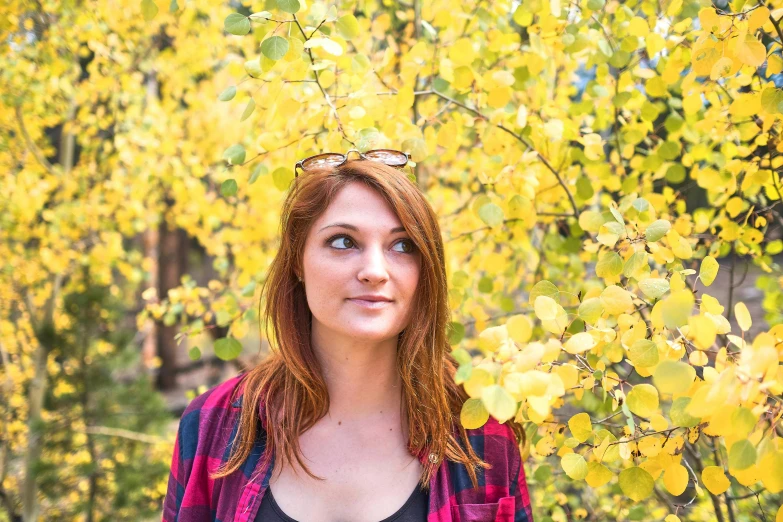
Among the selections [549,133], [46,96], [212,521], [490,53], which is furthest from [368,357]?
[46,96]

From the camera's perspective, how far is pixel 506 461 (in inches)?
60.5

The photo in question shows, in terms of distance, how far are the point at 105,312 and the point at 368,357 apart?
314 cm

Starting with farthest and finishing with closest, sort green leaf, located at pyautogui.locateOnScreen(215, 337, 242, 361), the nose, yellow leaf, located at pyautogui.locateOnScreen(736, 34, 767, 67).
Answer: green leaf, located at pyautogui.locateOnScreen(215, 337, 242, 361) → the nose → yellow leaf, located at pyautogui.locateOnScreen(736, 34, 767, 67)

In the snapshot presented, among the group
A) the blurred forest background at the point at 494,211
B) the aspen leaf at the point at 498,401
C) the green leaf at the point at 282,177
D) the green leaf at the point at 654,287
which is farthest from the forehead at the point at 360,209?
the aspen leaf at the point at 498,401

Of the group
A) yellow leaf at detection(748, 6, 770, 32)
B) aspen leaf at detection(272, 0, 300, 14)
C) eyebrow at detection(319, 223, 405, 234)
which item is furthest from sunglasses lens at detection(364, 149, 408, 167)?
yellow leaf at detection(748, 6, 770, 32)

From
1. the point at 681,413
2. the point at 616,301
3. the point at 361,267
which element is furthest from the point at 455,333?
the point at 681,413

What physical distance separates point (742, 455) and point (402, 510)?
82 cm

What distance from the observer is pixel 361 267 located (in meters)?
1.40

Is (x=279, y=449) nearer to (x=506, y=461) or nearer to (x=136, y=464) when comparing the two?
(x=506, y=461)

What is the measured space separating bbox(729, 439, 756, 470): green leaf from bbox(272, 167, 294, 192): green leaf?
1.21m

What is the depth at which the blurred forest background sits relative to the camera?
1.07 metres

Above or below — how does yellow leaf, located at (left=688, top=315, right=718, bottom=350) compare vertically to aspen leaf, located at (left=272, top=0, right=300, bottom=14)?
below

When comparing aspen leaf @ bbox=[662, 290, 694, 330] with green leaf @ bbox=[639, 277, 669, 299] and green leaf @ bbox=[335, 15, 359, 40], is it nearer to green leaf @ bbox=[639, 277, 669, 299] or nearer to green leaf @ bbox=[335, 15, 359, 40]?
green leaf @ bbox=[639, 277, 669, 299]

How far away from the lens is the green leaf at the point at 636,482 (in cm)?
112
